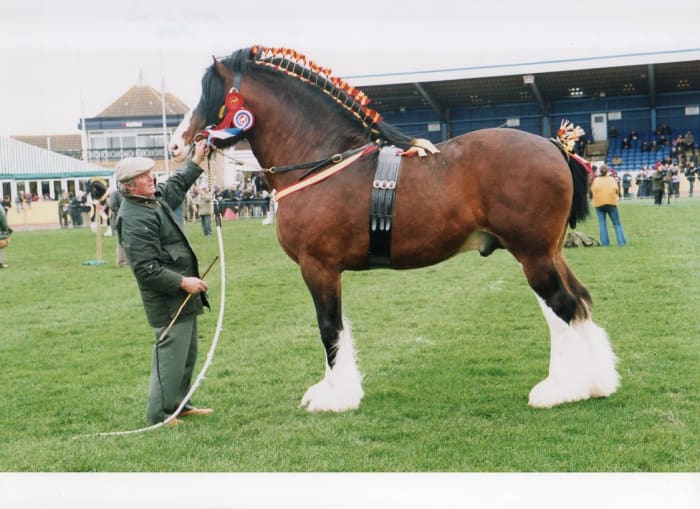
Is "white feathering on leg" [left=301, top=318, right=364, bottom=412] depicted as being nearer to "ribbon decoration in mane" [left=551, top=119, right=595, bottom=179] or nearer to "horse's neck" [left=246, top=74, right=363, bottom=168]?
"horse's neck" [left=246, top=74, right=363, bottom=168]

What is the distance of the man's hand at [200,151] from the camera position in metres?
4.71

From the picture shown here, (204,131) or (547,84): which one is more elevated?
(547,84)

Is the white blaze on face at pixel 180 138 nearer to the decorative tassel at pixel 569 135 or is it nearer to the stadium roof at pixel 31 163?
the stadium roof at pixel 31 163

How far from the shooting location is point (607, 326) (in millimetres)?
6641

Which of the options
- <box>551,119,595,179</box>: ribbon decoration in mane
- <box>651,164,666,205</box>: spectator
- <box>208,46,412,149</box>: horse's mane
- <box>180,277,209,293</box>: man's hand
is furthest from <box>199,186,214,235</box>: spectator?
<box>551,119,595,179</box>: ribbon decoration in mane

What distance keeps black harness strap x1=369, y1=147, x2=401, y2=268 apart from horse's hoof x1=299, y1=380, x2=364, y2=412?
897mm

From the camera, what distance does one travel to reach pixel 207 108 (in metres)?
4.67

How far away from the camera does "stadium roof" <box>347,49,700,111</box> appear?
507 cm

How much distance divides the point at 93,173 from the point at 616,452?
15.5 ft

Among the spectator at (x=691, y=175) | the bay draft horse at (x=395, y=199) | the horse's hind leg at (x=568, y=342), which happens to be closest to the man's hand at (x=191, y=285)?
the bay draft horse at (x=395, y=199)

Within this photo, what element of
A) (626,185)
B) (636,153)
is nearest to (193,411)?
(636,153)

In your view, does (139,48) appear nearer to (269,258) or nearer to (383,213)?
(383,213)

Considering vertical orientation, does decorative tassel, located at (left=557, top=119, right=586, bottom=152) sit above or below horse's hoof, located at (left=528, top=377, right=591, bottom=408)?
above

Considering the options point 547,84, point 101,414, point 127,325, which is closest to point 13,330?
point 127,325
